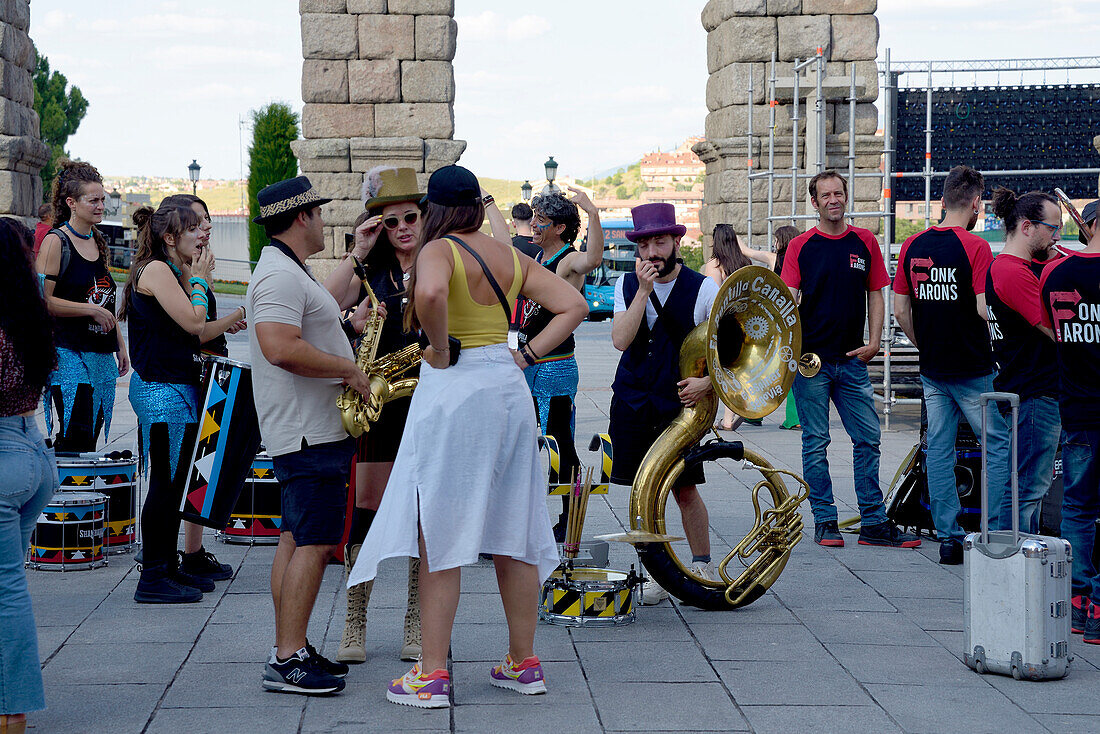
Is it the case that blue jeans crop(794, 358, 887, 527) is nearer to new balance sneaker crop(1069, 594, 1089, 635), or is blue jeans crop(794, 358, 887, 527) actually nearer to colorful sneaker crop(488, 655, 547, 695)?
new balance sneaker crop(1069, 594, 1089, 635)

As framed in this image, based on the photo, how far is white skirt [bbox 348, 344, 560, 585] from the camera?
4.02 meters

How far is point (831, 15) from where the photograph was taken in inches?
468

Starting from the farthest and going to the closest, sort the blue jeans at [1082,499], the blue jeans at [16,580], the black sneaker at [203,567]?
the black sneaker at [203,567]
the blue jeans at [1082,499]
the blue jeans at [16,580]

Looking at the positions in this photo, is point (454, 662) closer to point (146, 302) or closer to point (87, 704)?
point (87, 704)

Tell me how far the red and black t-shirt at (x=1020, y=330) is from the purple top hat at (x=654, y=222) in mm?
1600

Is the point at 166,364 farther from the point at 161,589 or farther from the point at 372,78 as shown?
the point at 372,78

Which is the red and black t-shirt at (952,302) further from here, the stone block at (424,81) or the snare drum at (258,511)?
the stone block at (424,81)

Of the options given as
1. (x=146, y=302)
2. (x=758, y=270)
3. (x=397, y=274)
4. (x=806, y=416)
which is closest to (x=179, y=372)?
(x=146, y=302)

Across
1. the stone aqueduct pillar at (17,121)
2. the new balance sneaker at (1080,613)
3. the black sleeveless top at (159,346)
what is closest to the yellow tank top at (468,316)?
the black sleeveless top at (159,346)

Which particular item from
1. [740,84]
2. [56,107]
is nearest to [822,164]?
[740,84]

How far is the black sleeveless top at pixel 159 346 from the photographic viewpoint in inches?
222

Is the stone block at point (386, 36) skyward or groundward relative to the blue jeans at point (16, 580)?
skyward

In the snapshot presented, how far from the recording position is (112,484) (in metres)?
6.34

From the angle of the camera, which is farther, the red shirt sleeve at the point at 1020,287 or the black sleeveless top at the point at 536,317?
the black sleeveless top at the point at 536,317
